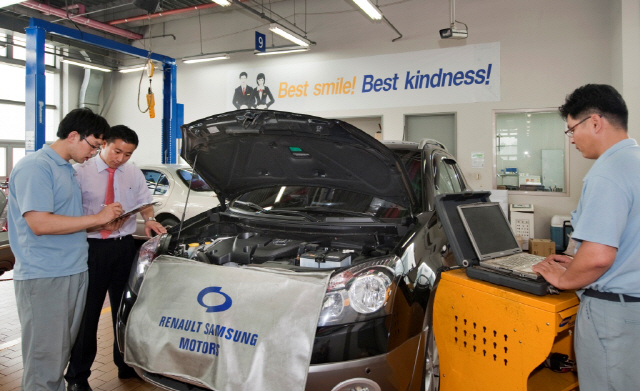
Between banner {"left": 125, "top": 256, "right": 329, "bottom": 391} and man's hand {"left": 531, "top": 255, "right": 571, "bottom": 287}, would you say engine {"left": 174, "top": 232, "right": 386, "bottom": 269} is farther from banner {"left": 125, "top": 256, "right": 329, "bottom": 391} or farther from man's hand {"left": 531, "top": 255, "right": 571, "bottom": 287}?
man's hand {"left": 531, "top": 255, "right": 571, "bottom": 287}

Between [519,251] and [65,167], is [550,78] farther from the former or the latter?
[65,167]

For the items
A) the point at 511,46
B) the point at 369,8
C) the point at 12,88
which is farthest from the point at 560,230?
the point at 12,88

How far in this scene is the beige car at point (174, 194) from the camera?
6207 millimetres

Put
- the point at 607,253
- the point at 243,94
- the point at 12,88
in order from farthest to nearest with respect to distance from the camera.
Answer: the point at 12,88
the point at 243,94
the point at 607,253

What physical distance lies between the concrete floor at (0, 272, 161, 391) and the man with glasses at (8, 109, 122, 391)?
0.69 metres

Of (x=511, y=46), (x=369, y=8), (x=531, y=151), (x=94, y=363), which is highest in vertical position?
(x=369, y=8)

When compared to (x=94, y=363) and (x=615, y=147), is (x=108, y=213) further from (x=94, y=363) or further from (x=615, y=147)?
(x=615, y=147)

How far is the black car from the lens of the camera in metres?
1.78

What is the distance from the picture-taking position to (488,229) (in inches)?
85.4

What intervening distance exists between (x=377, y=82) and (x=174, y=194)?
5.19m

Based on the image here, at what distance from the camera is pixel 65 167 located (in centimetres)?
217

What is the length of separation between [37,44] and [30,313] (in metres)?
5.69

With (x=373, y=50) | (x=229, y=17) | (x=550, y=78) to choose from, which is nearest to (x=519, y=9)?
(x=550, y=78)

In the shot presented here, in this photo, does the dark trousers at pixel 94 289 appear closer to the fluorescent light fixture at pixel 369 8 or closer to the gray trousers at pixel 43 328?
the gray trousers at pixel 43 328
